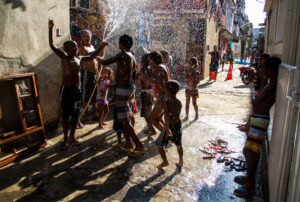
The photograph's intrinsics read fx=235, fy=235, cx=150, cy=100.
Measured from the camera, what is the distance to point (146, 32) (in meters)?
10.3

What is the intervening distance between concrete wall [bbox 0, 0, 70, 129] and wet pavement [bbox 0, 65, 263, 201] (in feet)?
2.83

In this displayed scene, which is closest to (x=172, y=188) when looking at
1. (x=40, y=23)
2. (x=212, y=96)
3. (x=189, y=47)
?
(x=40, y=23)

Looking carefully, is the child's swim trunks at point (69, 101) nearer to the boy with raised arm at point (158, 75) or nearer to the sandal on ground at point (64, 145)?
the sandal on ground at point (64, 145)

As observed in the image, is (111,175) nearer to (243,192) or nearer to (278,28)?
(243,192)

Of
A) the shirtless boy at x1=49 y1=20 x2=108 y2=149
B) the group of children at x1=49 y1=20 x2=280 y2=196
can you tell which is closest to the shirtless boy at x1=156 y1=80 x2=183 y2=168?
the group of children at x1=49 y1=20 x2=280 y2=196

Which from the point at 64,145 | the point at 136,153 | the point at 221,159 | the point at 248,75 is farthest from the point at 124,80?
the point at 248,75

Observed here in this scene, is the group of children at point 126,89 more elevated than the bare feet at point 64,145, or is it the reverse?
the group of children at point 126,89

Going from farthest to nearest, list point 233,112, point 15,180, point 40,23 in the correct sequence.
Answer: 1. point 233,112
2. point 40,23
3. point 15,180

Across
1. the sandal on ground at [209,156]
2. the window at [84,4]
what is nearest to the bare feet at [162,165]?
the sandal on ground at [209,156]

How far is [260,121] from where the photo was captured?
280 centimetres

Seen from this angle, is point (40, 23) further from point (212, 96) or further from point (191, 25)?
point (191, 25)

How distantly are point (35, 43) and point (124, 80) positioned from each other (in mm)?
1882

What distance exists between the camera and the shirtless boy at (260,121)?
110 inches

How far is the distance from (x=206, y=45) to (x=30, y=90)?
11147 millimetres
